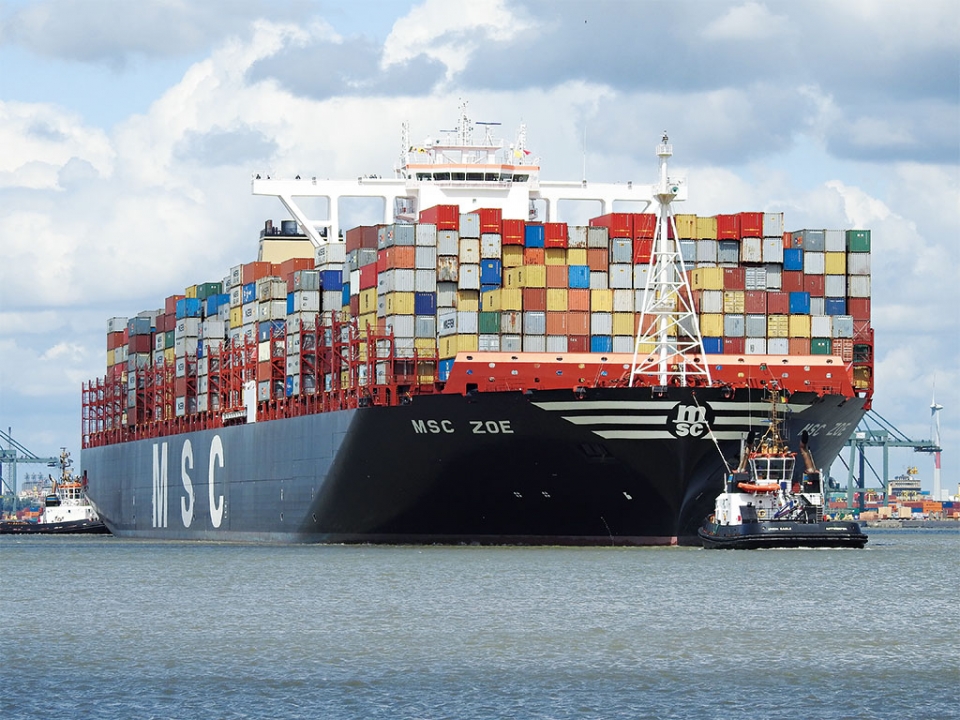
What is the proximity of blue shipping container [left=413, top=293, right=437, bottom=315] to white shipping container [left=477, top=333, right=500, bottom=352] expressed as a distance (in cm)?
287

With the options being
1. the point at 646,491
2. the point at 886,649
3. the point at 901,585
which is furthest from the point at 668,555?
the point at 886,649

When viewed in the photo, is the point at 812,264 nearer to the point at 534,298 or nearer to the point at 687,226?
the point at 687,226

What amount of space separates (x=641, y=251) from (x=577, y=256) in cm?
227

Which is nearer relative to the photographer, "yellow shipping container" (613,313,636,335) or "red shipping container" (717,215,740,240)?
"yellow shipping container" (613,313,636,335)

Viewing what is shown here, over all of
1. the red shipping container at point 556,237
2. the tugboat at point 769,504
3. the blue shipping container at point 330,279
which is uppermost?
the red shipping container at point 556,237

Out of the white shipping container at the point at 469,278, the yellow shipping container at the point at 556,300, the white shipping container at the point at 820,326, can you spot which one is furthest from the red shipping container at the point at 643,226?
the white shipping container at the point at 820,326

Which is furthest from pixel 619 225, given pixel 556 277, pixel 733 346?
pixel 733 346

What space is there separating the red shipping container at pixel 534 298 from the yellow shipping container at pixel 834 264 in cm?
1073

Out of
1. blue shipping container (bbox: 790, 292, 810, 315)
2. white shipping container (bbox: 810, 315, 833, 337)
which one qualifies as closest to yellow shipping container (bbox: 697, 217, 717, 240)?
blue shipping container (bbox: 790, 292, 810, 315)

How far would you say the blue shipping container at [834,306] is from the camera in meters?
68.2

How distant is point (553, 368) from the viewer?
63094mm

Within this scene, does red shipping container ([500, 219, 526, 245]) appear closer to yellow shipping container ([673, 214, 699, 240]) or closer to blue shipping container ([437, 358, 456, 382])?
blue shipping container ([437, 358, 456, 382])

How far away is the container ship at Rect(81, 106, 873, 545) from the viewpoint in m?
61.2

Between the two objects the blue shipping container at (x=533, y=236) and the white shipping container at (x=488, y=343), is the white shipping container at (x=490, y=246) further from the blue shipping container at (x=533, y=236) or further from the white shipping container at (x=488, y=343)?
the white shipping container at (x=488, y=343)
